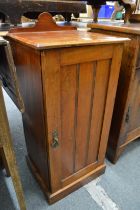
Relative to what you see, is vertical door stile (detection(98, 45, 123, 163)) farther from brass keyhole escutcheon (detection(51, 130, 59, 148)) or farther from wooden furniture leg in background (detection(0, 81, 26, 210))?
wooden furniture leg in background (detection(0, 81, 26, 210))

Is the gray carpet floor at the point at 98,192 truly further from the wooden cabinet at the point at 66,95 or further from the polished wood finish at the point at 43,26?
the polished wood finish at the point at 43,26

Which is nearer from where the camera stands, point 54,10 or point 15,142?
point 54,10

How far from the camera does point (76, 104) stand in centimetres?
87

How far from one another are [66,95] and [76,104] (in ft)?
0.29

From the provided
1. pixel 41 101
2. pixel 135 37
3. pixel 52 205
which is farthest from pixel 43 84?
pixel 52 205

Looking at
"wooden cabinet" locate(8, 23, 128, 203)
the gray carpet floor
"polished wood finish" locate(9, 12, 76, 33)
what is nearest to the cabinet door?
"wooden cabinet" locate(8, 23, 128, 203)

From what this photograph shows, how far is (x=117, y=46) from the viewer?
84 cm

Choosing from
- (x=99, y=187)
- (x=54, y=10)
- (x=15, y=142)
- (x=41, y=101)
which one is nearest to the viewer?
(x=41, y=101)

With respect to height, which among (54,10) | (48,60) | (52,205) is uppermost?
(54,10)

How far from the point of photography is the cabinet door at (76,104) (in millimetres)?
724

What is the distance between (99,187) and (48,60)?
955 millimetres

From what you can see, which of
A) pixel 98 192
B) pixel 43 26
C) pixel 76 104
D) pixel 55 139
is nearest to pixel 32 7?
pixel 43 26

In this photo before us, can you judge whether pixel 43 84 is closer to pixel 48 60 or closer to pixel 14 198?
pixel 48 60

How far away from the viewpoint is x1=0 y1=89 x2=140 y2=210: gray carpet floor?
1092 millimetres
